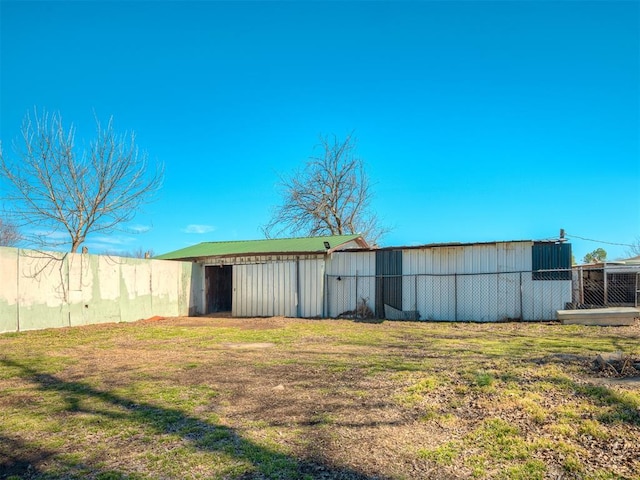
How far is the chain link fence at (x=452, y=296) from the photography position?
13680mm

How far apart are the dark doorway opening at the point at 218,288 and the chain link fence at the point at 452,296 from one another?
18.9 feet

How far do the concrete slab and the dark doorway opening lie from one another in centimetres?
1347

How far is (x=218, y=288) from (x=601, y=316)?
14804mm

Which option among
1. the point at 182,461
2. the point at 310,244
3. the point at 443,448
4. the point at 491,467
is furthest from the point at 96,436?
the point at 310,244

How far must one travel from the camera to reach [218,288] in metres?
19.9

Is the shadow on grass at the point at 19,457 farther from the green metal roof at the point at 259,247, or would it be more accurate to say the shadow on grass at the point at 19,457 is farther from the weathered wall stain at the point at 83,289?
the green metal roof at the point at 259,247

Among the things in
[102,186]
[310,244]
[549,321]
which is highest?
[102,186]

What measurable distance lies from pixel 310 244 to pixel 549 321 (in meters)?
9.12

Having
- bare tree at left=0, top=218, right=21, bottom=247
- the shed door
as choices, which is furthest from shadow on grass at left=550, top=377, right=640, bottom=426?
bare tree at left=0, top=218, right=21, bottom=247

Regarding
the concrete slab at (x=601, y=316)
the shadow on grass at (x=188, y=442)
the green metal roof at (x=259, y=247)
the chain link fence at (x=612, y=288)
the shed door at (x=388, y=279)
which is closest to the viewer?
the shadow on grass at (x=188, y=442)

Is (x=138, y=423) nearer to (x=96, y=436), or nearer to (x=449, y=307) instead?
(x=96, y=436)

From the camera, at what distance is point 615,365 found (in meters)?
5.80

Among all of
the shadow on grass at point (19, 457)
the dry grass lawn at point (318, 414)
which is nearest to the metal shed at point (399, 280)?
the dry grass lawn at point (318, 414)

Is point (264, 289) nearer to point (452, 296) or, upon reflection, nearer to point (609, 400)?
point (452, 296)
